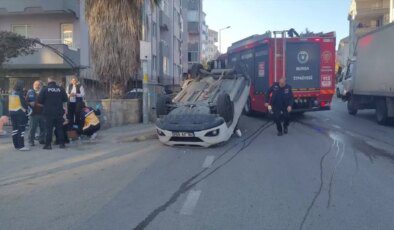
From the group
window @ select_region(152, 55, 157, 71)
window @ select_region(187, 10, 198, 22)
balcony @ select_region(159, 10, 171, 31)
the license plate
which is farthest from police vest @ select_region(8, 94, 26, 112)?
window @ select_region(187, 10, 198, 22)

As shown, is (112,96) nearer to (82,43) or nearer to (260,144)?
(260,144)

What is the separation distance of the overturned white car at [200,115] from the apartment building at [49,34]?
11308 mm

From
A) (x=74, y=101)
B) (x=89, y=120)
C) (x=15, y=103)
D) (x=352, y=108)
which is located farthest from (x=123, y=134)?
(x=352, y=108)

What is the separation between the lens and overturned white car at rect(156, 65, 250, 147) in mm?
10812

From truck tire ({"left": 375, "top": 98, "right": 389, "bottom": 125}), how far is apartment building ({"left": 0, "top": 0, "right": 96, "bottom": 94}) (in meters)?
13.7

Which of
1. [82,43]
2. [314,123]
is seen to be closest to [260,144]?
[314,123]

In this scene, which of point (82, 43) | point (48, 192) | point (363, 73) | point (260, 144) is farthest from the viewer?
point (82, 43)

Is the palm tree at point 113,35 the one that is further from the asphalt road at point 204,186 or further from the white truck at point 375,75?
the white truck at point 375,75

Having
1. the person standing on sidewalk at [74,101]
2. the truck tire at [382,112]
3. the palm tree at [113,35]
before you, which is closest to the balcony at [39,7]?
the palm tree at [113,35]

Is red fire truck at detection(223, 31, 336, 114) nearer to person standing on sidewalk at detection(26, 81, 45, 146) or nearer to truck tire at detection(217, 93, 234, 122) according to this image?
truck tire at detection(217, 93, 234, 122)

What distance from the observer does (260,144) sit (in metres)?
11.6

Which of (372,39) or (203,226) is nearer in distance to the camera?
(203,226)

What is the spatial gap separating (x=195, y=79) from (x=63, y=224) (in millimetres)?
10382

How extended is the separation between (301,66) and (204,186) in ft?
33.7
